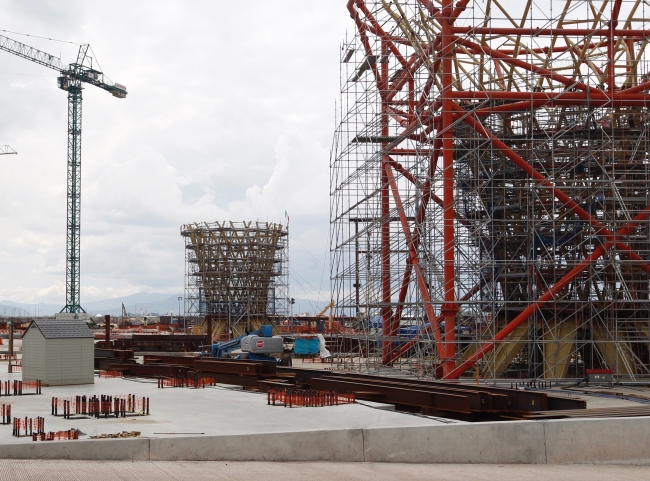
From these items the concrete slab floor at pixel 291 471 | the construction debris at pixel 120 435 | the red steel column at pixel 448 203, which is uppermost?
the red steel column at pixel 448 203

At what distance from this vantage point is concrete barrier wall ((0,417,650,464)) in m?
15.1

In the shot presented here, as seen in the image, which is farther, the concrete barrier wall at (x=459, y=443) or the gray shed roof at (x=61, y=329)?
the gray shed roof at (x=61, y=329)

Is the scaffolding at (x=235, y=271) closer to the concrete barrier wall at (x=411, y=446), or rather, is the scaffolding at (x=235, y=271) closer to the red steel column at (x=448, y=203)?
the red steel column at (x=448, y=203)

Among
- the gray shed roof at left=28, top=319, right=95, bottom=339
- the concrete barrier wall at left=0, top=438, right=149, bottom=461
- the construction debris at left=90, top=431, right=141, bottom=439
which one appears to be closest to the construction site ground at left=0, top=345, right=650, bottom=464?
the concrete barrier wall at left=0, top=438, right=149, bottom=461

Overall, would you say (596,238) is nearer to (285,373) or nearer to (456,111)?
(456,111)

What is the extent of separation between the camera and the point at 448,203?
33031 mm

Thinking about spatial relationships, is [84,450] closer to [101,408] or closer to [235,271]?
[101,408]

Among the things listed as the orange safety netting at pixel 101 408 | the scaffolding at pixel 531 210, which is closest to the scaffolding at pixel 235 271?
the scaffolding at pixel 531 210

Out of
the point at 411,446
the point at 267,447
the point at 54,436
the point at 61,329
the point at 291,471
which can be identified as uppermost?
the point at 61,329

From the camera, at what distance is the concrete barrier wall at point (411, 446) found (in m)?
15.1

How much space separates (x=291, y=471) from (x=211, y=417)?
6.40 meters

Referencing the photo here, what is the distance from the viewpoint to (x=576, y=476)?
15.8 metres

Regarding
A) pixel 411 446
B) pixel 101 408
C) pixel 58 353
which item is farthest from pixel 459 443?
pixel 58 353

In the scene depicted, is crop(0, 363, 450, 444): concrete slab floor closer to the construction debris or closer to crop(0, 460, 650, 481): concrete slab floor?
the construction debris
